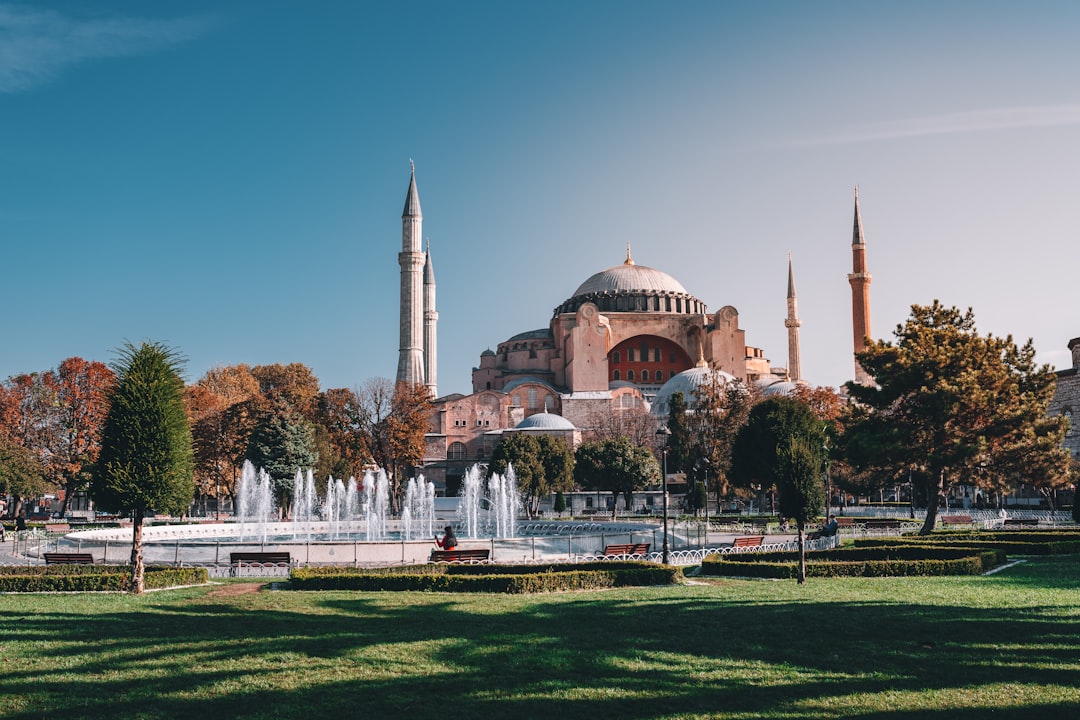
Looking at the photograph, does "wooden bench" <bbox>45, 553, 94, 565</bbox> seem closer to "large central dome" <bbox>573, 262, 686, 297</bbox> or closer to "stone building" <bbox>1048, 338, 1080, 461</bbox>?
"stone building" <bbox>1048, 338, 1080, 461</bbox>

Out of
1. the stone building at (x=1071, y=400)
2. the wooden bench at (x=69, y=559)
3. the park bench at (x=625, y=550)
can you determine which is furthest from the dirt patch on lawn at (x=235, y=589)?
the stone building at (x=1071, y=400)

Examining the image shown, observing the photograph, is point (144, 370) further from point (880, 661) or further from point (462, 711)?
point (880, 661)

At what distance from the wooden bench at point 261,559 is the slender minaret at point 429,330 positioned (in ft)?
151

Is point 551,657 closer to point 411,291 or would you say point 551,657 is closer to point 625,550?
point 625,550

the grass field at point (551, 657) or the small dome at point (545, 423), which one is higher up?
the small dome at point (545, 423)

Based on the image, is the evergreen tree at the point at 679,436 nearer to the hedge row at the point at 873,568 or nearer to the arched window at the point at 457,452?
the arched window at the point at 457,452

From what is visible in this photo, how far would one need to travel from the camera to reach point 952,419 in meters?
23.5

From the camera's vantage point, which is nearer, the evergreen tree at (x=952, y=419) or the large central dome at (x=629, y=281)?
the evergreen tree at (x=952, y=419)

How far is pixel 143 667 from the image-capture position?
7074 millimetres

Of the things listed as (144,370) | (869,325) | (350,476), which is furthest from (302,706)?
(869,325)

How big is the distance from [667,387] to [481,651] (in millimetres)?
51199

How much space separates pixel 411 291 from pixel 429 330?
1148 centimetres

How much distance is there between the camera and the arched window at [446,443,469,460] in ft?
186

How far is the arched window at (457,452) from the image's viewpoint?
56656 millimetres
